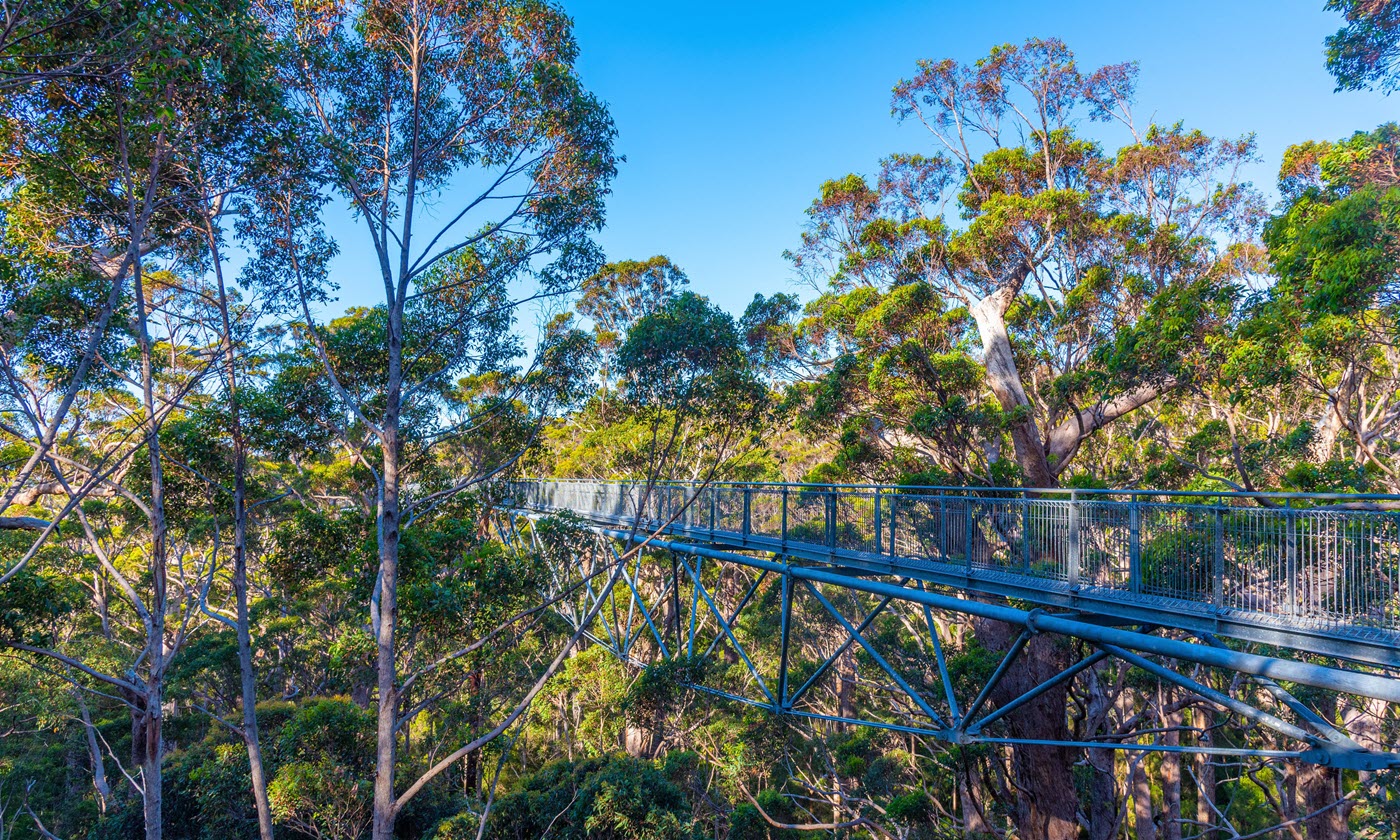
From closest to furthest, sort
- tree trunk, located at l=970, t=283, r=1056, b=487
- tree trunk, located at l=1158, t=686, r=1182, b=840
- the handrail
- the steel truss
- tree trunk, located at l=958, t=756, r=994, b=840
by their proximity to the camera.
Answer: the steel truss
the handrail
tree trunk, located at l=958, t=756, r=994, b=840
tree trunk, located at l=970, t=283, r=1056, b=487
tree trunk, located at l=1158, t=686, r=1182, b=840

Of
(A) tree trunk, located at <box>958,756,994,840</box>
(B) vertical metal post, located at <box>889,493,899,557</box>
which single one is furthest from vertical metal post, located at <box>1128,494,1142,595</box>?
(A) tree trunk, located at <box>958,756,994,840</box>

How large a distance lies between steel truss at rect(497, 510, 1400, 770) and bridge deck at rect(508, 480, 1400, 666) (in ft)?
0.98

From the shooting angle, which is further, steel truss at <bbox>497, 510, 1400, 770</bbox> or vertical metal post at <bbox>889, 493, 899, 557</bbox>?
vertical metal post at <bbox>889, 493, 899, 557</bbox>

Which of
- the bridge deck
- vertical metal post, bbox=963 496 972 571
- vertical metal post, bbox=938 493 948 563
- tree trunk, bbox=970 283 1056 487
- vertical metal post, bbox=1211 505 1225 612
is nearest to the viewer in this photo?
the bridge deck

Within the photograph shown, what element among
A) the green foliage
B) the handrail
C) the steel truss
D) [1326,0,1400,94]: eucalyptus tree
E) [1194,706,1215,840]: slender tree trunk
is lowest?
[1194,706,1215,840]: slender tree trunk

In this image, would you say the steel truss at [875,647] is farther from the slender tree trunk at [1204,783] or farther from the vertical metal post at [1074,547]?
the slender tree trunk at [1204,783]

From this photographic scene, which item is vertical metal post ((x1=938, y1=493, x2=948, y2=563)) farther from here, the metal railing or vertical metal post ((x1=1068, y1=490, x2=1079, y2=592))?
vertical metal post ((x1=1068, y1=490, x2=1079, y2=592))

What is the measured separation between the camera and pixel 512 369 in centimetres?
1018

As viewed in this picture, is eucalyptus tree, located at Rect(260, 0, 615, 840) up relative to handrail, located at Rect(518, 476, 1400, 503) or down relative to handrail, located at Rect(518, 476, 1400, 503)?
up

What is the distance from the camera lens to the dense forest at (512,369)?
6504 mm

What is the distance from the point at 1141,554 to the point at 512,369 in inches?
331

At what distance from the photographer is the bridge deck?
429cm

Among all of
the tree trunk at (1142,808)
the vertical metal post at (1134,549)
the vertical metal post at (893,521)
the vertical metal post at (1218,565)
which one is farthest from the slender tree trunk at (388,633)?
the tree trunk at (1142,808)

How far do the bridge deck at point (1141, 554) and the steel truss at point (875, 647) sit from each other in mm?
299
